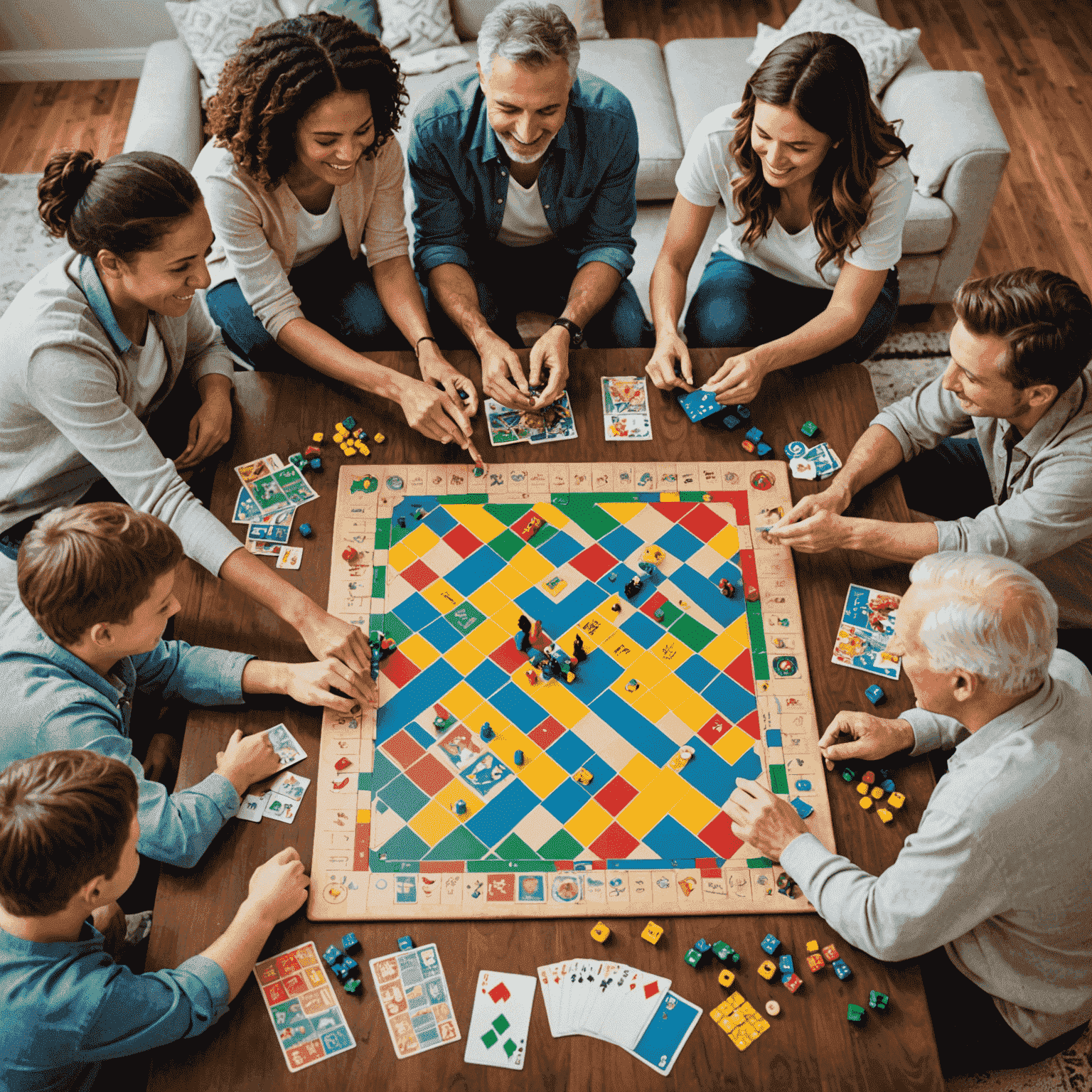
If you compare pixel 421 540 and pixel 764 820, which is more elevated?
pixel 421 540

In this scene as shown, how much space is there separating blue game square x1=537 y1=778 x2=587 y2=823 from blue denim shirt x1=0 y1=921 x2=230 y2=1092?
62cm

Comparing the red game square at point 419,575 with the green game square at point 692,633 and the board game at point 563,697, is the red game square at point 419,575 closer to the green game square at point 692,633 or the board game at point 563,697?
the board game at point 563,697

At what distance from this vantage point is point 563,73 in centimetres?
228

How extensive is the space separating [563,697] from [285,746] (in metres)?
0.54

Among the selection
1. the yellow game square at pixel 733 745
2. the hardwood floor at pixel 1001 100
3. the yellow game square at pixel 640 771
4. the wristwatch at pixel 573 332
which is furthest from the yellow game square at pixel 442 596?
the hardwood floor at pixel 1001 100

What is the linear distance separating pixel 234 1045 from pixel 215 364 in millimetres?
1557

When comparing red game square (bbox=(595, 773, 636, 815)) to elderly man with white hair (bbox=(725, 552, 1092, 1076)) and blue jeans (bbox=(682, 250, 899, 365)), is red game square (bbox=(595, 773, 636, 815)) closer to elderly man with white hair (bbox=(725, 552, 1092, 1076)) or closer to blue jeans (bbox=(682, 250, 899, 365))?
elderly man with white hair (bbox=(725, 552, 1092, 1076))

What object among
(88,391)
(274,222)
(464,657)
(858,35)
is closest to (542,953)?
(464,657)

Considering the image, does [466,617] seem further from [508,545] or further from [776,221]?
[776,221]

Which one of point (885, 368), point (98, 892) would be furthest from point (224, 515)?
point (885, 368)

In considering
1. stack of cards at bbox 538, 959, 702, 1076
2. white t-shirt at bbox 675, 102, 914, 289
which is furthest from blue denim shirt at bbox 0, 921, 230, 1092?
white t-shirt at bbox 675, 102, 914, 289

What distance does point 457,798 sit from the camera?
1765 mm

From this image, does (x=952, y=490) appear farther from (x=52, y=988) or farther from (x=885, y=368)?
(x=52, y=988)

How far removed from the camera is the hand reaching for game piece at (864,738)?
1771 millimetres
